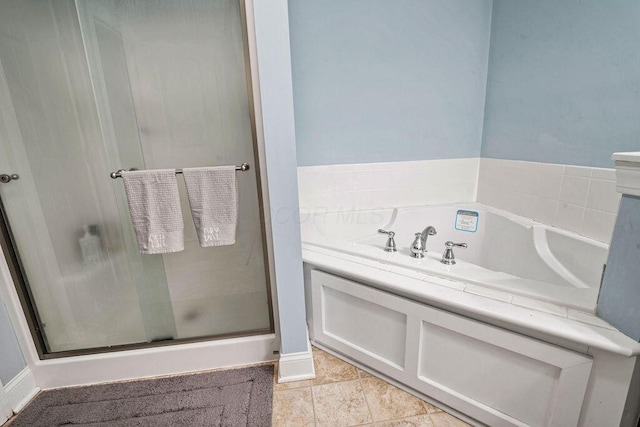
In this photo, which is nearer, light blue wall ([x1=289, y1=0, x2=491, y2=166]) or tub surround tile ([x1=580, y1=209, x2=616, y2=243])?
tub surround tile ([x1=580, y1=209, x2=616, y2=243])

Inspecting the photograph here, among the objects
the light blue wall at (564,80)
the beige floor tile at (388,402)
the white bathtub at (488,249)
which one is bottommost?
the beige floor tile at (388,402)

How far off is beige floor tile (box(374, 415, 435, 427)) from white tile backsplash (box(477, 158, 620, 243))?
110 cm

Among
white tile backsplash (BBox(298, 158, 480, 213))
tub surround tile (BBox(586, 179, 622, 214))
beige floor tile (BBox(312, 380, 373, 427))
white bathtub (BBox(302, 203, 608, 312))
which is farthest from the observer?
white tile backsplash (BBox(298, 158, 480, 213))

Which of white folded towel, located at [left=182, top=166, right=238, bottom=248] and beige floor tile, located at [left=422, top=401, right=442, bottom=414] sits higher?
white folded towel, located at [left=182, top=166, right=238, bottom=248]

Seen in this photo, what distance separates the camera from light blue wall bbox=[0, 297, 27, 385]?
1.23m

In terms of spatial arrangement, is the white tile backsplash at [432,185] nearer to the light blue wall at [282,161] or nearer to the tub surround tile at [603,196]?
the tub surround tile at [603,196]

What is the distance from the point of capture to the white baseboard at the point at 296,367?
4.42 ft

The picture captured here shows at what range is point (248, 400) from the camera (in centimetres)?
127

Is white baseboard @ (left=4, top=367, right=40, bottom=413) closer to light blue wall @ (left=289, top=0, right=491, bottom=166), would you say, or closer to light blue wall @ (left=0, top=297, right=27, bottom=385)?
light blue wall @ (left=0, top=297, right=27, bottom=385)

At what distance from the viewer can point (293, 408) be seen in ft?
4.04

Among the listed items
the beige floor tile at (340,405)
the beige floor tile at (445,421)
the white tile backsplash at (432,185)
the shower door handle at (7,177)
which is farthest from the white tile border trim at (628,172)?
the shower door handle at (7,177)

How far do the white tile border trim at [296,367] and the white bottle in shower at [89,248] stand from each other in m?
0.96

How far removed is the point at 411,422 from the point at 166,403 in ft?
3.41

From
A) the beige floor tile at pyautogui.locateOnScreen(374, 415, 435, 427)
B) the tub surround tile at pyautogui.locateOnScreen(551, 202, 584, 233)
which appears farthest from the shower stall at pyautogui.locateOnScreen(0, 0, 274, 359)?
the tub surround tile at pyautogui.locateOnScreen(551, 202, 584, 233)
